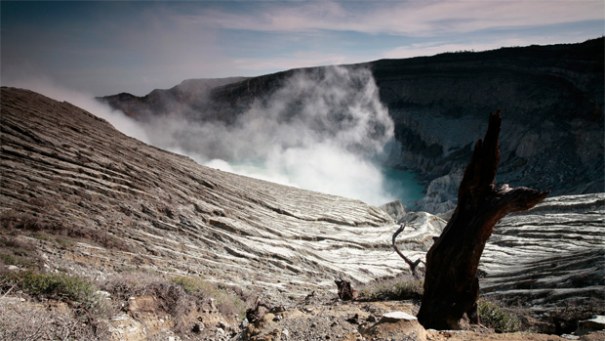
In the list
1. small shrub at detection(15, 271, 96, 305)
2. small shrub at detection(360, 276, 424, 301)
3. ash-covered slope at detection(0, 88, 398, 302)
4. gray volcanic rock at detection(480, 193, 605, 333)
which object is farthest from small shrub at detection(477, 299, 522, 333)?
small shrub at detection(15, 271, 96, 305)

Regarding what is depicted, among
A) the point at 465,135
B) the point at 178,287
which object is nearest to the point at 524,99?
the point at 465,135

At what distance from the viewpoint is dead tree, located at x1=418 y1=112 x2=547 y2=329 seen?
662cm

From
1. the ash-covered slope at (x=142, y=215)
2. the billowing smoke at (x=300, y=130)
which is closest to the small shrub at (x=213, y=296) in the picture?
the ash-covered slope at (x=142, y=215)

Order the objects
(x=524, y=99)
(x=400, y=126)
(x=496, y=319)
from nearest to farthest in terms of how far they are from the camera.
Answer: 1. (x=496, y=319)
2. (x=524, y=99)
3. (x=400, y=126)

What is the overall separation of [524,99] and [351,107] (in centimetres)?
2430

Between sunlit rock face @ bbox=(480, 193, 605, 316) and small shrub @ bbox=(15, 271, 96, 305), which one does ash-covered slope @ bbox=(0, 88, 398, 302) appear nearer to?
small shrub @ bbox=(15, 271, 96, 305)

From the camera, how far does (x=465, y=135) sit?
54344mm

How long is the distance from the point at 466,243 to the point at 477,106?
177 ft

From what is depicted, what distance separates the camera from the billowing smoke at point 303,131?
5981 centimetres

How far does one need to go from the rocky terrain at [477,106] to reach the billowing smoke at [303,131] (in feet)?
5.35

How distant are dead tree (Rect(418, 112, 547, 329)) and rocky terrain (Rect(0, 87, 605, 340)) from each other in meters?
0.99

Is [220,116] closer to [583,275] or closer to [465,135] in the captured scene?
[465,135]

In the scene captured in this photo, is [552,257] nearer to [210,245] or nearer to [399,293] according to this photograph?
[399,293]

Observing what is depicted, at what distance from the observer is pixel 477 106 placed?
56000 millimetres
